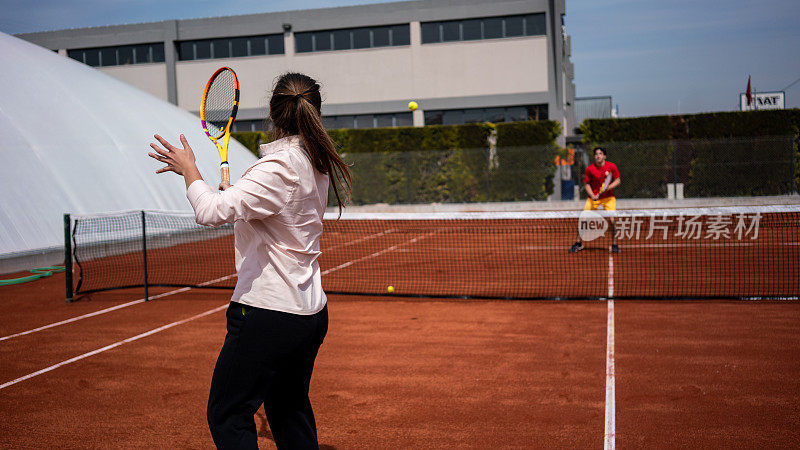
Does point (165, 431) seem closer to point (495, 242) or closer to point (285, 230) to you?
point (285, 230)

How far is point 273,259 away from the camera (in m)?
2.29

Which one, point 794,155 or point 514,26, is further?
point 514,26

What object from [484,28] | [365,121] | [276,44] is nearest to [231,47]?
[276,44]

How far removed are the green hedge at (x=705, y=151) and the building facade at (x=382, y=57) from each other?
5688 millimetres

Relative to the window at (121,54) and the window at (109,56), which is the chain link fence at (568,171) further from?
the window at (109,56)

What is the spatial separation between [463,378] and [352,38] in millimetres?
26866

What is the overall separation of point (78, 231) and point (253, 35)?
69.5 ft

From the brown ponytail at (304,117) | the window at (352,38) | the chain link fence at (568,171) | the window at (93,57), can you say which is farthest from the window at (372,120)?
the brown ponytail at (304,117)

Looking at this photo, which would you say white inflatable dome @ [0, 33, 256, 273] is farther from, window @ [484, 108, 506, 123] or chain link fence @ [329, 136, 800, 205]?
window @ [484, 108, 506, 123]

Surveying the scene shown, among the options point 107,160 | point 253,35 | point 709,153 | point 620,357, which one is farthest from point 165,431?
point 253,35

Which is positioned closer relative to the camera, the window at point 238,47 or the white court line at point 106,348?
the white court line at point 106,348

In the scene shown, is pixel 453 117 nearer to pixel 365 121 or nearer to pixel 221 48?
pixel 365 121

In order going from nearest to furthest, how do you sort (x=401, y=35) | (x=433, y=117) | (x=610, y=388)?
(x=610, y=388) < (x=433, y=117) < (x=401, y=35)

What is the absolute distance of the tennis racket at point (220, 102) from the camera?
3576 millimetres
